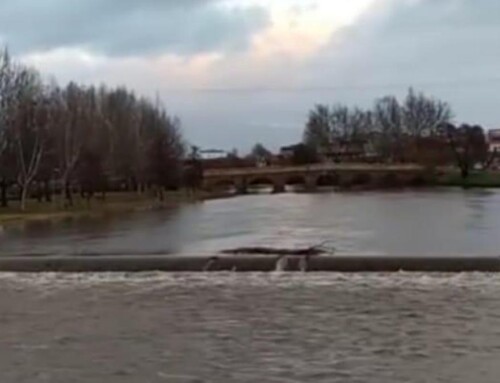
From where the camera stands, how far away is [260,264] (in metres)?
21.6

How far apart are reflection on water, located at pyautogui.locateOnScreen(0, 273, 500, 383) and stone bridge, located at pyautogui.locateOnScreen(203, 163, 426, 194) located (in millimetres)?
103883

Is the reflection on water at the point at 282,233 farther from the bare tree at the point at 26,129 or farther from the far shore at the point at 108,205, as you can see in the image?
the bare tree at the point at 26,129

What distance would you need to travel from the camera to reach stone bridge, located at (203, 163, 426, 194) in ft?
414

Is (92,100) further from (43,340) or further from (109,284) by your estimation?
(43,340)

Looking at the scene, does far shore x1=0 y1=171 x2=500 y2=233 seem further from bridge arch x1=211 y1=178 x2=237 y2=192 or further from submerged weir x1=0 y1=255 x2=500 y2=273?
submerged weir x1=0 y1=255 x2=500 y2=273

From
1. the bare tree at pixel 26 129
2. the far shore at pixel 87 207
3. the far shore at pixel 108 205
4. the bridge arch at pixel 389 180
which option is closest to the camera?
the far shore at pixel 87 207

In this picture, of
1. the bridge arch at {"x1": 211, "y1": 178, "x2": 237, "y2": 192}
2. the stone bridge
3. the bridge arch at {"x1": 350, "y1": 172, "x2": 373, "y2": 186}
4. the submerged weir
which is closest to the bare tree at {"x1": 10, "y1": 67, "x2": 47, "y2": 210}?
the submerged weir

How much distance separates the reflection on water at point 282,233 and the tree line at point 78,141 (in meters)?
10.7

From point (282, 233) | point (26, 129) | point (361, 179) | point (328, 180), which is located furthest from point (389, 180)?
point (282, 233)

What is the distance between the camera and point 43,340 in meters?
13.3

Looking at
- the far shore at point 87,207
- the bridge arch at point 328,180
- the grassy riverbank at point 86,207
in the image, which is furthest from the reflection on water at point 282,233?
the bridge arch at point 328,180

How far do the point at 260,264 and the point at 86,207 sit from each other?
178 feet

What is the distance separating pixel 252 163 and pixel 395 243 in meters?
124

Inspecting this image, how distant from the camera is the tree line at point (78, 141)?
223 feet
